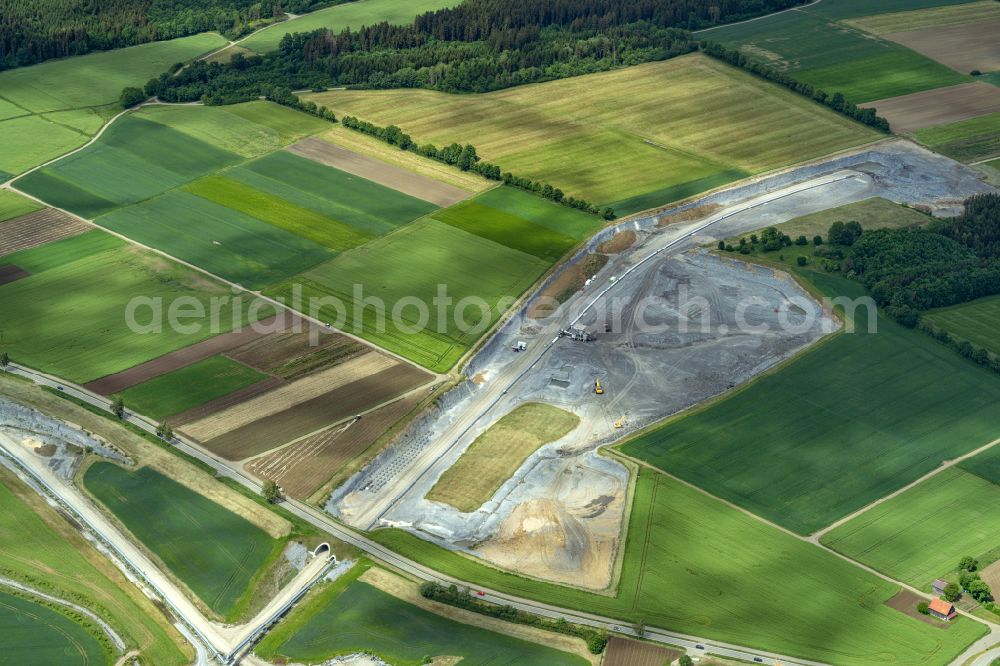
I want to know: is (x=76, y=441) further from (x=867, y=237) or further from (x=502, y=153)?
(x=867, y=237)

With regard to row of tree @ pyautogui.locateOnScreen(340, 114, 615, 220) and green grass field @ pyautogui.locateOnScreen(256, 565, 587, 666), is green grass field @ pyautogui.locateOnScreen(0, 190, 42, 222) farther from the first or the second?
green grass field @ pyautogui.locateOnScreen(256, 565, 587, 666)

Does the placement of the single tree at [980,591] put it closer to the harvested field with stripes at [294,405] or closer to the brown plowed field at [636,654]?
the brown plowed field at [636,654]

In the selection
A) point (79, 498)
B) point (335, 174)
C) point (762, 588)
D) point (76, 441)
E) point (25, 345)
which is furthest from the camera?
point (335, 174)

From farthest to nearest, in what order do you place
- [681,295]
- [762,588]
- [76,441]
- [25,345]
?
[681,295]
[25,345]
[76,441]
[762,588]

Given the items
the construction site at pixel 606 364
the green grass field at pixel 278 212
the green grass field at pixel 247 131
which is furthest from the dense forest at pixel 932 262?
the green grass field at pixel 247 131

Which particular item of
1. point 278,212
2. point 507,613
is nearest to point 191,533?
point 507,613

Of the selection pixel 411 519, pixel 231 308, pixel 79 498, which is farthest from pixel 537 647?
pixel 231 308
